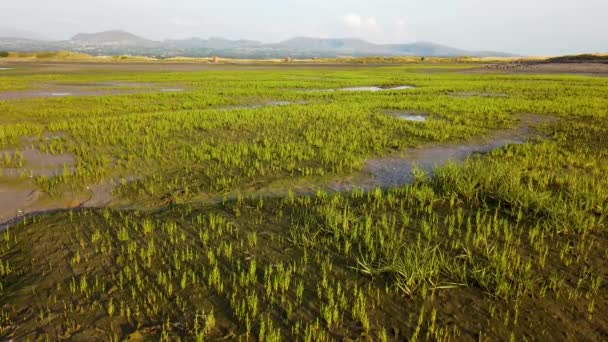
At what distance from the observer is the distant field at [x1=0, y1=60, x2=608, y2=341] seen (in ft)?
12.8

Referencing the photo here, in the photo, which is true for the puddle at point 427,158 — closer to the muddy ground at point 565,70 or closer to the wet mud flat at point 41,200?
the wet mud flat at point 41,200

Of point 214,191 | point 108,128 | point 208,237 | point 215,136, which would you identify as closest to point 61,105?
point 108,128

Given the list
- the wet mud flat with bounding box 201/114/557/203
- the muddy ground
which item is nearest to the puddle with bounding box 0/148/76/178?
the wet mud flat with bounding box 201/114/557/203

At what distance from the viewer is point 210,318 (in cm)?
376

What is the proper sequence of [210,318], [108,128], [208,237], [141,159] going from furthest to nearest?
[108,128]
[141,159]
[208,237]
[210,318]

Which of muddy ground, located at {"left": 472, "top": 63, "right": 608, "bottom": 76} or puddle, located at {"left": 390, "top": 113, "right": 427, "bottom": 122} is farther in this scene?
muddy ground, located at {"left": 472, "top": 63, "right": 608, "bottom": 76}

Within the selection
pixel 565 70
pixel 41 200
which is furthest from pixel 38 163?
pixel 565 70

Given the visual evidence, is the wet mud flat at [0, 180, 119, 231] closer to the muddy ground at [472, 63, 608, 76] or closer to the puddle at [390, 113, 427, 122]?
the puddle at [390, 113, 427, 122]

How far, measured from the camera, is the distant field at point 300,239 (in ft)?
12.8

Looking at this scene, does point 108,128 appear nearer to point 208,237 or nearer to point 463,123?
point 208,237

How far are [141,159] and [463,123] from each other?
13054 millimetres

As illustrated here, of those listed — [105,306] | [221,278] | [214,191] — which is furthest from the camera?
[214,191]

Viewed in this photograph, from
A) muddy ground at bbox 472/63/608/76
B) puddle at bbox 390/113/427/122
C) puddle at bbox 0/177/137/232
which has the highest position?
muddy ground at bbox 472/63/608/76

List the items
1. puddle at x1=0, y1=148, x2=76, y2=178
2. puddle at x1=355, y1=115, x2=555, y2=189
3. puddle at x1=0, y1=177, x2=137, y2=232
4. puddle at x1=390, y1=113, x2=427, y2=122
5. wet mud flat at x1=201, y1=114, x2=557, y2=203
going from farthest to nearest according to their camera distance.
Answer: puddle at x1=390, y1=113, x2=427, y2=122
puddle at x1=0, y1=148, x2=76, y2=178
puddle at x1=355, y1=115, x2=555, y2=189
wet mud flat at x1=201, y1=114, x2=557, y2=203
puddle at x1=0, y1=177, x2=137, y2=232
